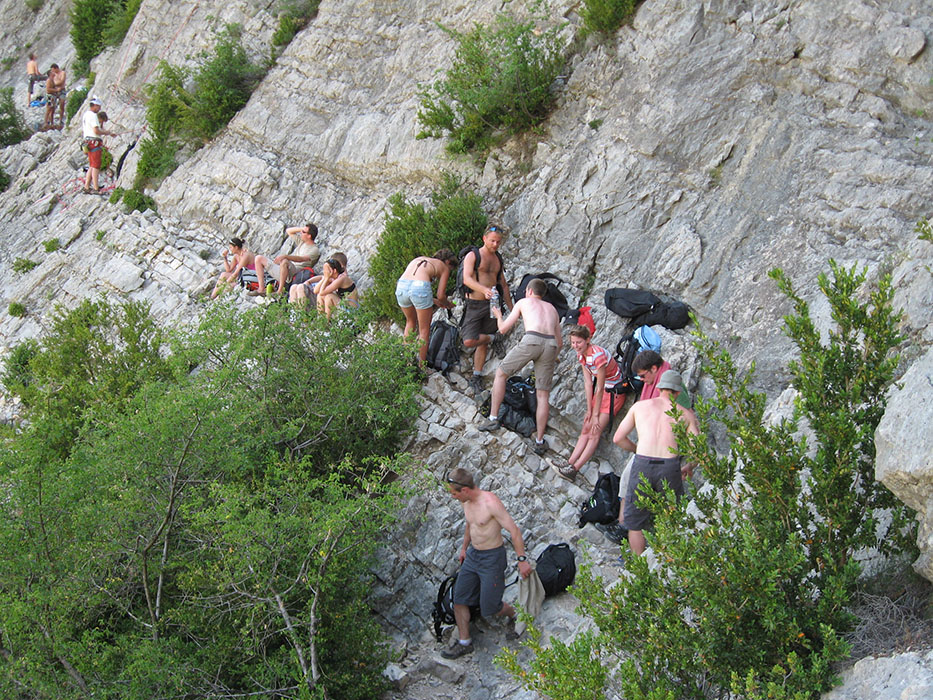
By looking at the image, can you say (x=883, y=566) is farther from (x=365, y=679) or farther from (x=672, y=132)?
(x=672, y=132)

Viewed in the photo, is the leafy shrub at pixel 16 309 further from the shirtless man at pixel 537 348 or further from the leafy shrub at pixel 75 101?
the shirtless man at pixel 537 348

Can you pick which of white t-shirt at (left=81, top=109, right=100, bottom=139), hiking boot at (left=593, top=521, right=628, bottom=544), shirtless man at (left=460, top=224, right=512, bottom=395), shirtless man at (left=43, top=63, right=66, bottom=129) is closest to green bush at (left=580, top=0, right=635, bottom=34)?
shirtless man at (left=460, top=224, right=512, bottom=395)

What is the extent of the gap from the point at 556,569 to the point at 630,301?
345 centimetres

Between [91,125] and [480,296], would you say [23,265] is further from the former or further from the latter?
[480,296]

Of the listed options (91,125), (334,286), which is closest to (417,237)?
(334,286)

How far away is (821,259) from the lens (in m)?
8.43

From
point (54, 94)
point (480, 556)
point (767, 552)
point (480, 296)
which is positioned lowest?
point (480, 556)

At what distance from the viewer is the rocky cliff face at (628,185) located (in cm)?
805

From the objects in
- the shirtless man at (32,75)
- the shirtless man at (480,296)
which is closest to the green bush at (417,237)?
the shirtless man at (480,296)

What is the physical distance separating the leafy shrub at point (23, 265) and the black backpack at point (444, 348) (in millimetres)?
10923

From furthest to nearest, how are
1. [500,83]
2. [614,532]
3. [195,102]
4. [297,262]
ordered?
[195,102] < [297,262] < [500,83] < [614,532]

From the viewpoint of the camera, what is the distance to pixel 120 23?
19281 millimetres

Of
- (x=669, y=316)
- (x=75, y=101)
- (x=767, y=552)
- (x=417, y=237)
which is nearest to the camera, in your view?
(x=767, y=552)

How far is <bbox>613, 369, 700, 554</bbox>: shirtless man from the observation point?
257 inches
